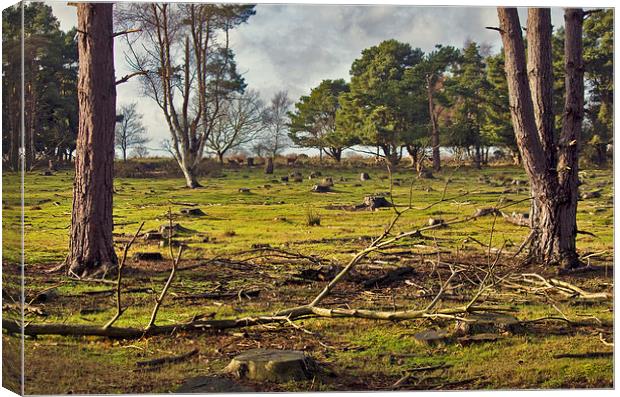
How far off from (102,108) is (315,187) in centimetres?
176

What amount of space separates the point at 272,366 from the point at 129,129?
215 cm

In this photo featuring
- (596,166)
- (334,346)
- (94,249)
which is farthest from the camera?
(596,166)

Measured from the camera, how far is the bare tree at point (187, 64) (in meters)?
6.58

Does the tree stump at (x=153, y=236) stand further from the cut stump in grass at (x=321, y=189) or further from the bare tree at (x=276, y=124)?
the cut stump in grass at (x=321, y=189)

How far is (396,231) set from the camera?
22.6 ft

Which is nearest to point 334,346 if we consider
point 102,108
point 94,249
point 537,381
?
point 537,381

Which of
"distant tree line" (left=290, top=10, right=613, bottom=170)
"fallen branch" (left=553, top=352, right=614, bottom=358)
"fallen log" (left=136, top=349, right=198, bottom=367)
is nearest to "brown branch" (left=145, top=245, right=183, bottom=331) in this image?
"fallen log" (left=136, top=349, right=198, bottom=367)

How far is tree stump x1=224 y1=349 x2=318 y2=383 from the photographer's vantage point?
19.8 feet

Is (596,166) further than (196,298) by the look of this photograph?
Yes

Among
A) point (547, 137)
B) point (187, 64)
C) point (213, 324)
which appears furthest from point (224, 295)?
point (547, 137)

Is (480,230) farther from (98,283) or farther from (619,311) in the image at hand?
(98,283)

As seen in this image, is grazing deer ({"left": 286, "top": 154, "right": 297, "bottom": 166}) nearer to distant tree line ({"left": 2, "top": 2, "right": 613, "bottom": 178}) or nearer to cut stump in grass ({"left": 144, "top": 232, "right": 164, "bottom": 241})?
distant tree line ({"left": 2, "top": 2, "right": 613, "bottom": 178})

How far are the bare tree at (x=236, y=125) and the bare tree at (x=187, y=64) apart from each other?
0.18ft

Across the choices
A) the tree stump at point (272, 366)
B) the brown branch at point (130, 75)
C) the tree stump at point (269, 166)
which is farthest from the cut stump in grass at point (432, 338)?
the brown branch at point (130, 75)
